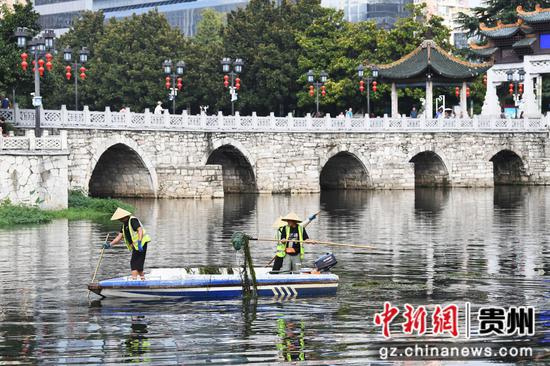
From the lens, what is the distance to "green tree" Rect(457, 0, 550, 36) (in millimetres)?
80412

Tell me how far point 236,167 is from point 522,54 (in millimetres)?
23481

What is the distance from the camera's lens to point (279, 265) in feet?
75.6

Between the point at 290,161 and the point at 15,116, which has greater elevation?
the point at 15,116

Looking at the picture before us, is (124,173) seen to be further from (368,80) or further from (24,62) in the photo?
(368,80)

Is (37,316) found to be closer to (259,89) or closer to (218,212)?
(218,212)

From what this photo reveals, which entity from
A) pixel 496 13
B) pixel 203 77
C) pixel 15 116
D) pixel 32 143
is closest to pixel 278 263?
pixel 32 143

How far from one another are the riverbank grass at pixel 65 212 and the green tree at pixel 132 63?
104 ft

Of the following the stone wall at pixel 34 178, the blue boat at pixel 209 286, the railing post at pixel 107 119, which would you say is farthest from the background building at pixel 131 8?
the blue boat at pixel 209 286

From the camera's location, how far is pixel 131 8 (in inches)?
5059

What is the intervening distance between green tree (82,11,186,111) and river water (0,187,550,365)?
107 feet

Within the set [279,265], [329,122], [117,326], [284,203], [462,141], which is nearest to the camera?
[117,326]

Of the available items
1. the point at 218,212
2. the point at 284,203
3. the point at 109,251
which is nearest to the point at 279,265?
Result: the point at 109,251

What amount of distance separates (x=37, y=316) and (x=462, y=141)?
4524 cm

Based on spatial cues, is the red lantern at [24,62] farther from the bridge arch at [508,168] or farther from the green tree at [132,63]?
the green tree at [132,63]
